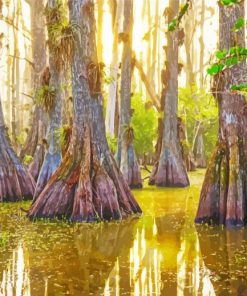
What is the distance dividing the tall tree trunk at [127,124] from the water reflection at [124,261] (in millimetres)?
7689

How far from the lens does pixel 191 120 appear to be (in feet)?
108

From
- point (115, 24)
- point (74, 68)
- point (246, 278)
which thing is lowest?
point (246, 278)

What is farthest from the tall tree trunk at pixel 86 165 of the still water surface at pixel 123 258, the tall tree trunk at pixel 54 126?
the tall tree trunk at pixel 54 126

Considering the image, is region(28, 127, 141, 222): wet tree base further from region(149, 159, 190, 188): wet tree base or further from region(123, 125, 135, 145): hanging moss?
region(149, 159, 190, 188): wet tree base

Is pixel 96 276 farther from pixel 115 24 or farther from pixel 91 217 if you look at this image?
pixel 115 24

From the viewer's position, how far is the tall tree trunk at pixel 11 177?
1470 cm

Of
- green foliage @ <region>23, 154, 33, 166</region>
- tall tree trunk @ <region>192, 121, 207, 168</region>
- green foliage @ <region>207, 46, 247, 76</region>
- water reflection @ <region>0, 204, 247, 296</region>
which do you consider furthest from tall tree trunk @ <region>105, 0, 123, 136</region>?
green foliage @ <region>207, 46, 247, 76</region>

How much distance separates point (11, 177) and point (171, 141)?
22.9ft

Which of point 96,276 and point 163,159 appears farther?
point 163,159

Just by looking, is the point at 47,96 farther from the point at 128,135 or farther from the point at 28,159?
the point at 128,135

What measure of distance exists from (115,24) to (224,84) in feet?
41.0

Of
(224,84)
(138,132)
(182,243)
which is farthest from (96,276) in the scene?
(138,132)

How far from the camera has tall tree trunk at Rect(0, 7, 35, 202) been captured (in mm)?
14695

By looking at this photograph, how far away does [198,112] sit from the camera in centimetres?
3089
